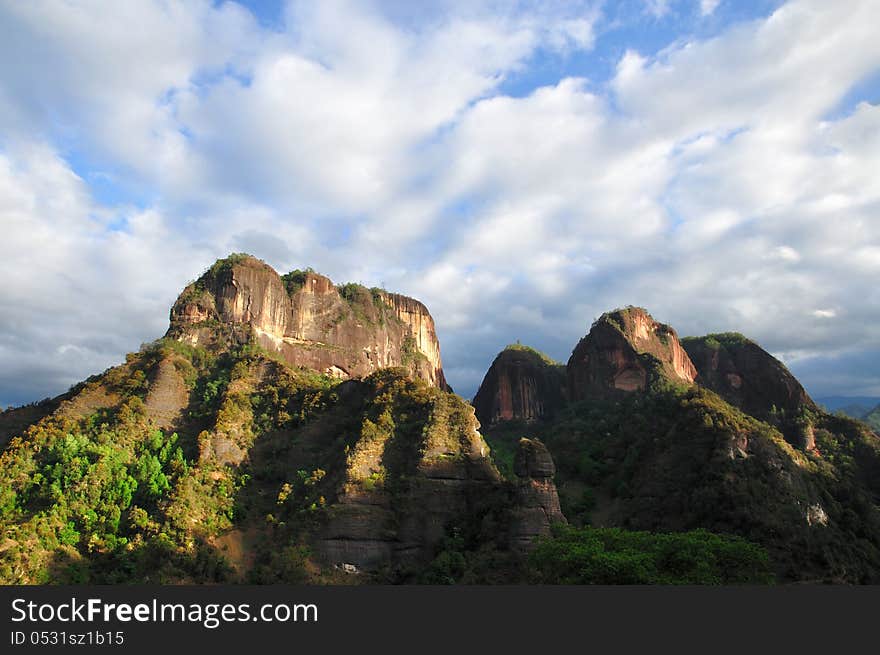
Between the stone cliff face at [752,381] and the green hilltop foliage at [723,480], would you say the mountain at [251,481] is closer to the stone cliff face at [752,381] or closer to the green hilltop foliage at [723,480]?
the green hilltop foliage at [723,480]

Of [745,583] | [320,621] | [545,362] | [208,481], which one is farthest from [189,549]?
[545,362]

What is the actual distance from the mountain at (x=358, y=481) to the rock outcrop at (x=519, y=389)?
30165mm

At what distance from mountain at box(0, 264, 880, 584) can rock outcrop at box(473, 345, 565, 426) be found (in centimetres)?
3017

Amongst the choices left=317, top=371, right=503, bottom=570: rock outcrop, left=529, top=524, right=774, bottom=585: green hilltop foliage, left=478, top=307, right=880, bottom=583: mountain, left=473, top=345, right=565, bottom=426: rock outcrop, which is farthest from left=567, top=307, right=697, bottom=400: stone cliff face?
left=529, top=524, right=774, bottom=585: green hilltop foliage

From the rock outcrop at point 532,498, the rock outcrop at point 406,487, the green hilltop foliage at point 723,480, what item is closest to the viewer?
the rock outcrop at point 532,498

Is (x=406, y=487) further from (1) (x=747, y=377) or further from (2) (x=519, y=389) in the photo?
(1) (x=747, y=377)

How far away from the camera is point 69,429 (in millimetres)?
63781

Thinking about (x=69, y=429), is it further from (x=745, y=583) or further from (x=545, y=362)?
(x=545, y=362)

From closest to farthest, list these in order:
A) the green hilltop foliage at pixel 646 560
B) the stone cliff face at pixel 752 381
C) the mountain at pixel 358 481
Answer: the green hilltop foliage at pixel 646 560 < the mountain at pixel 358 481 < the stone cliff face at pixel 752 381

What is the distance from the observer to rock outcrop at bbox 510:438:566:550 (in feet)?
182

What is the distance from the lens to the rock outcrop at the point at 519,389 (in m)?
130

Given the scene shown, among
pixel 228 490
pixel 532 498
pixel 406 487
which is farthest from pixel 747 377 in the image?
pixel 228 490

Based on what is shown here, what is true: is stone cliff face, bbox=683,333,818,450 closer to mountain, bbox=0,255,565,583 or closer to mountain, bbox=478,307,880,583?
mountain, bbox=478,307,880,583

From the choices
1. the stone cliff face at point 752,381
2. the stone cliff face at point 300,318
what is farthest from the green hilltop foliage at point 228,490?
the stone cliff face at point 752,381
